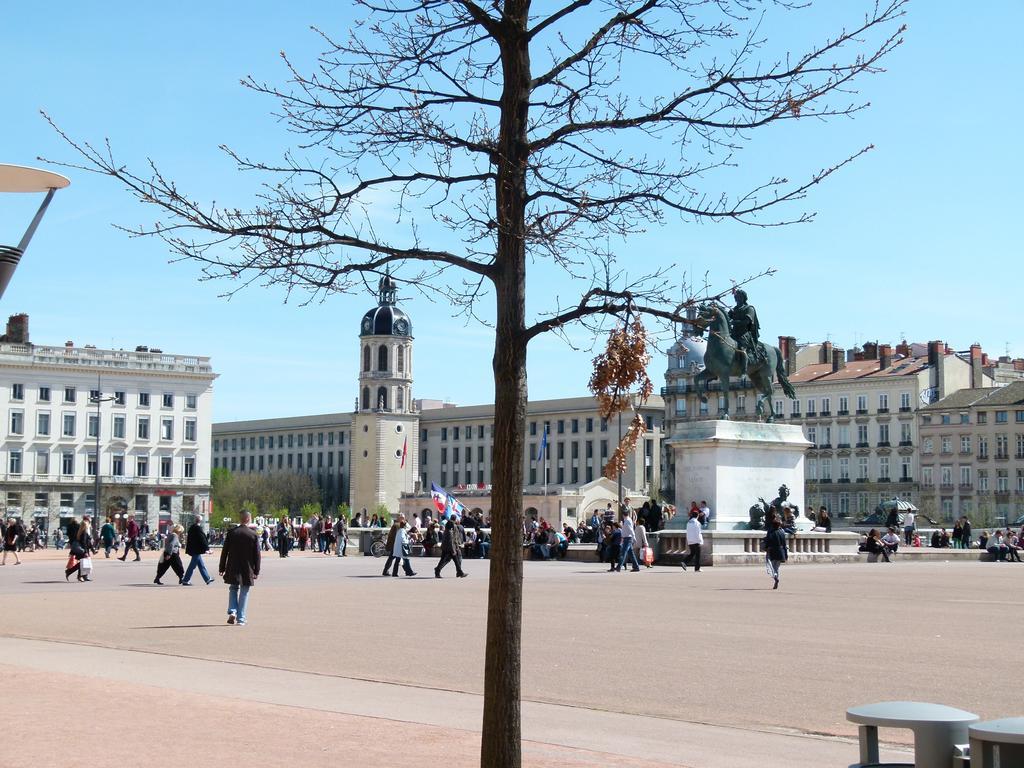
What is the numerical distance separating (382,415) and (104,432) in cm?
4469

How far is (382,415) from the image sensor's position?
6491 inches

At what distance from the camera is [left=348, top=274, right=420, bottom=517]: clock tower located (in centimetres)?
16425

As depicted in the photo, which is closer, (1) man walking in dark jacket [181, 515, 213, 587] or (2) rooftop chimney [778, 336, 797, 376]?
(1) man walking in dark jacket [181, 515, 213, 587]

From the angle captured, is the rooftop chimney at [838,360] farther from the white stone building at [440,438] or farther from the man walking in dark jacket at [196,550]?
the man walking in dark jacket at [196,550]

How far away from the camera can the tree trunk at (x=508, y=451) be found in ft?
24.7

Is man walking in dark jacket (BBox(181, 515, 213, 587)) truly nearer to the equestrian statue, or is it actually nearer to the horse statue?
the equestrian statue

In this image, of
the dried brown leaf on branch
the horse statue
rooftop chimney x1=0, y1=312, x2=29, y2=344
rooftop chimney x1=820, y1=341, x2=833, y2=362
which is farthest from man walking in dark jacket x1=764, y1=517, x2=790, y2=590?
rooftop chimney x1=820, y1=341, x2=833, y2=362

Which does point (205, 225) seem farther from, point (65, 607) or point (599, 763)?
point (65, 607)

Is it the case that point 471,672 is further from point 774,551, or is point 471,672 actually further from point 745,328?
point 745,328

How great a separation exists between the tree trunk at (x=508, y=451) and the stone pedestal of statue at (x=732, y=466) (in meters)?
34.7

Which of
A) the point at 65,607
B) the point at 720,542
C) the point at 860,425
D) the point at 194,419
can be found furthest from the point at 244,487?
the point at 65,607

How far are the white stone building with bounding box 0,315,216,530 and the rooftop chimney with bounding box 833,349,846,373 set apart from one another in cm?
5687

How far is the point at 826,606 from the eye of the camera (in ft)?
81.8

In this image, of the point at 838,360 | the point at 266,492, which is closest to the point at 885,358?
the point at 838,360
